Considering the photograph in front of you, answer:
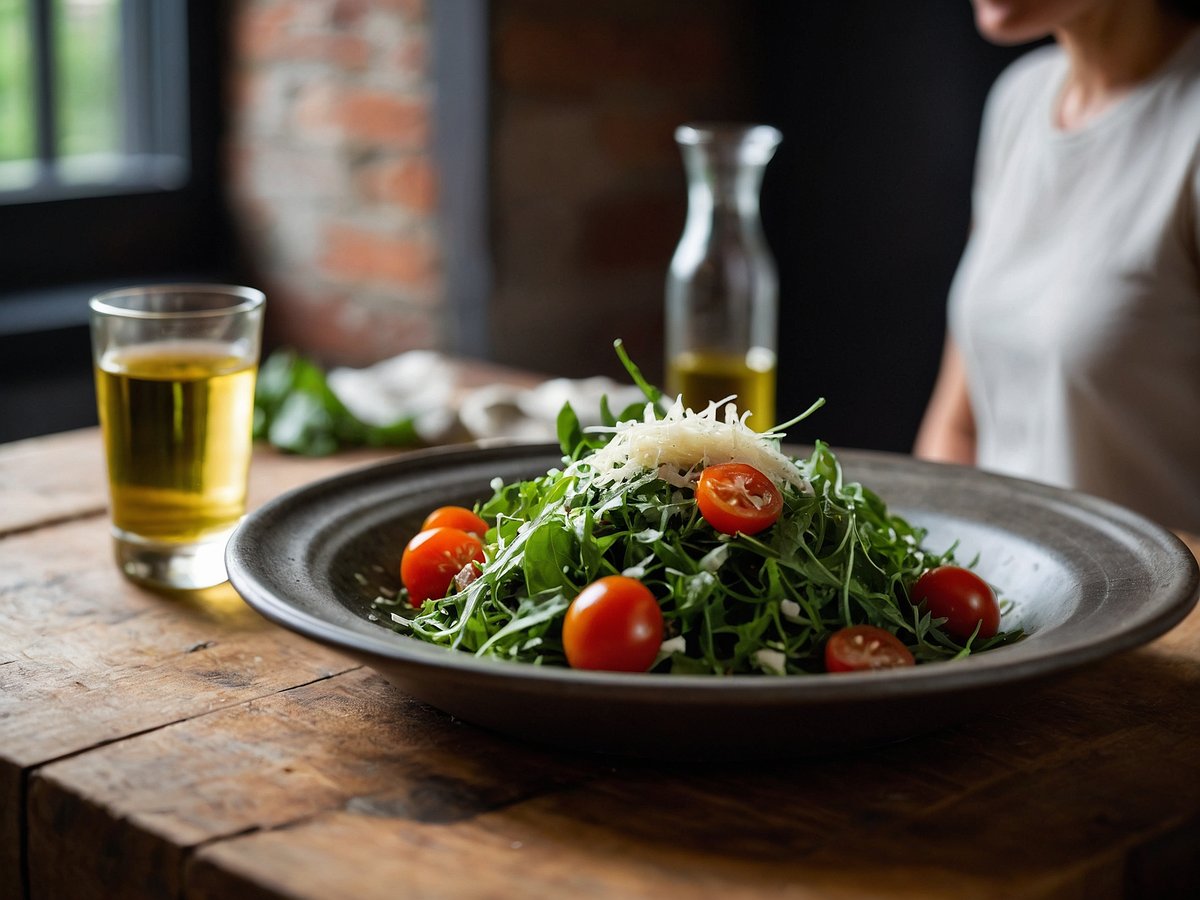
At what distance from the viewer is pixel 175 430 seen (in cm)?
114

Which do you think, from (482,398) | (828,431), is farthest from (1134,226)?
(828,431)

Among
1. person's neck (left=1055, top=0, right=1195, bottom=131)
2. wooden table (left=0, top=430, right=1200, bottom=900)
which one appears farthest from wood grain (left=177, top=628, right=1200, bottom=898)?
person's neck (left=1055, top=0, right=1195, bottom=131)

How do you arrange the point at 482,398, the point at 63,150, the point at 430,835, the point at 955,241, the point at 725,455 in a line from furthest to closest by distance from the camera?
the point at 955,241 < the point at 63,150 < the point at 482,398 < the point at 725,455 < the point at 430,835

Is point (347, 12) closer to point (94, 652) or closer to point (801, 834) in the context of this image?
point (94, 652)

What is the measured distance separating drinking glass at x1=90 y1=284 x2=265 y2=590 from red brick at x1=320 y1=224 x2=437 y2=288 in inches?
60.4

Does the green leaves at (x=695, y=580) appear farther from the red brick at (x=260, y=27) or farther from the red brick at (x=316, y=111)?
the red brick at (x=260, y=27)

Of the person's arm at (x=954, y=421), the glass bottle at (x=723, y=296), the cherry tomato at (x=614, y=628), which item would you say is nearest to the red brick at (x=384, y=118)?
the person's arm at (x=954, y=421)

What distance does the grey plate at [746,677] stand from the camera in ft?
2.43

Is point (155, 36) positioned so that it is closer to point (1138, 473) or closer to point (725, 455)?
point (1138, 473)

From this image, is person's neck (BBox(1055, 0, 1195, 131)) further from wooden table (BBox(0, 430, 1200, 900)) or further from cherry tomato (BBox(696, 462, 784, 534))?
cherry tomato (BBox(696, 462, 784, 534))

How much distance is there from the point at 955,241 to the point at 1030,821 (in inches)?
96.2

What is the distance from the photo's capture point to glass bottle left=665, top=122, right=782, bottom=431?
1551 mm

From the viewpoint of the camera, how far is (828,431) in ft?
10.8

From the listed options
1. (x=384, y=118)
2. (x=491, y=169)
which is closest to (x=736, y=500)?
(x=491, y=169)
